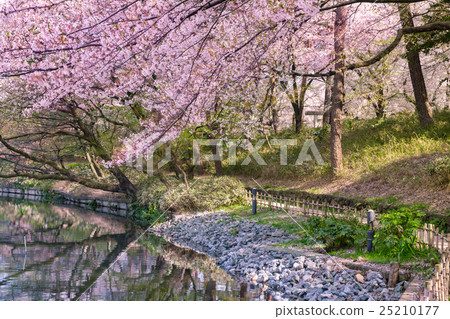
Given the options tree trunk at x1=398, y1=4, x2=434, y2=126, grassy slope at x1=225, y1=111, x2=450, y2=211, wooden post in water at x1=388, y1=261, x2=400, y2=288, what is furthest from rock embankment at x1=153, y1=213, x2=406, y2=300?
tree trunk at x1=398, y1=4, x2=434, y2=126

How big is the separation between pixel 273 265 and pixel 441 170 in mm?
Result: 6090

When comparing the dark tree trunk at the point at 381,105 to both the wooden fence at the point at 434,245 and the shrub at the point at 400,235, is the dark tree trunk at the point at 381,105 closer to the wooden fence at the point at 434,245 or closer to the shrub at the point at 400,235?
the wooden fence at the point at 434,245

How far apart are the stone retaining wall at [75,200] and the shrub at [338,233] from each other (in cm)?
1277

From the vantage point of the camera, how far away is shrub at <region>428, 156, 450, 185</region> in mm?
11773

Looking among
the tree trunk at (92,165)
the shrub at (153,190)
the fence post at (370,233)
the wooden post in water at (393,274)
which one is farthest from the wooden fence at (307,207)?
the tree trunk at (92,165)

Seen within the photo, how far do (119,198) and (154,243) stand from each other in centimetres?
985

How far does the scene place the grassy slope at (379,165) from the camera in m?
13.1

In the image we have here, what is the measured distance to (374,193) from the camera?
1418cm

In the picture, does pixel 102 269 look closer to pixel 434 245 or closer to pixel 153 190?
pixel 434 245

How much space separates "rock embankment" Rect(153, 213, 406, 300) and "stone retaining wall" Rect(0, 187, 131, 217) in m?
7.98

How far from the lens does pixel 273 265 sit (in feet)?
29.1
